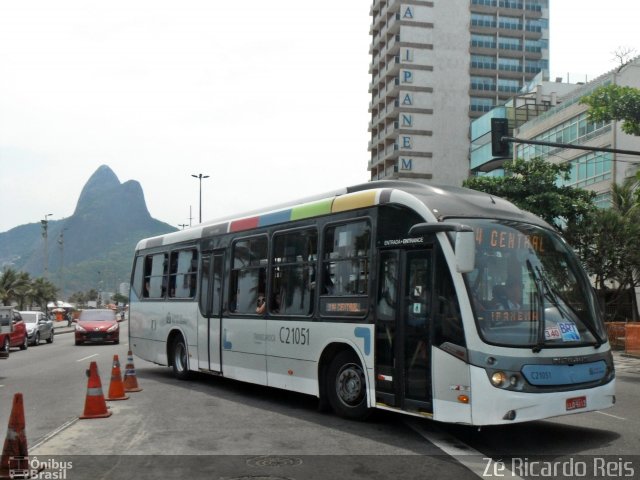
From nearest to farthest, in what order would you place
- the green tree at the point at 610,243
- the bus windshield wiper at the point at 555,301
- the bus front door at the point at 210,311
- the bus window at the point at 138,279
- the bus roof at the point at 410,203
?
the bus windshield wiper at the point at 555,301 → the bus roof at the point at 410,203 → the bus front door at the point at 210,311 → the bus window at the point at 138,279 → the green tree at the point at 610,243

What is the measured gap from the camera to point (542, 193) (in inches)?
1287

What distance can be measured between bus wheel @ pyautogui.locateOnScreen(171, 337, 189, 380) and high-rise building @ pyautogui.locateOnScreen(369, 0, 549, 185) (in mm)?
66666

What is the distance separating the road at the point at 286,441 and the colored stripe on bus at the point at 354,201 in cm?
288

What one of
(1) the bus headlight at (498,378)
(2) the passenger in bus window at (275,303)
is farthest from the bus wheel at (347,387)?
(1) the bus headlight at (498,378)

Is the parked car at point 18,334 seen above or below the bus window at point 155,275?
below

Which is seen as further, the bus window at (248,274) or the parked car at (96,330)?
the parked car at (96,330)

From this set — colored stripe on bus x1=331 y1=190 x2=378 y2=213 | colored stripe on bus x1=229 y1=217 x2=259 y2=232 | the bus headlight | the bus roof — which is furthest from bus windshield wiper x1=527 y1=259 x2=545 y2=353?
colored stripe on bus x1=229 y1=217 x2=259 y2=232

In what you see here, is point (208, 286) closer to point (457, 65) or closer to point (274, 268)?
point (274, 268)

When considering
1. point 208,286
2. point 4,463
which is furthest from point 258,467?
point 208,286

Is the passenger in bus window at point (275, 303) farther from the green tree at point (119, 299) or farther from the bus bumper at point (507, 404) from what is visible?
the green tree at point (119, 299)

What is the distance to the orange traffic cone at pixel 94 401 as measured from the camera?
31.3 ft

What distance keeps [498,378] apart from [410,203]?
2453 mm

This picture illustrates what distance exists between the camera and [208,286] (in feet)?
43.8

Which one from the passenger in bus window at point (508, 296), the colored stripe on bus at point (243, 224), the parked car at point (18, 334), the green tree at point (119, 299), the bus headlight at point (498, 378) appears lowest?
the green tree at point (119, 299)
